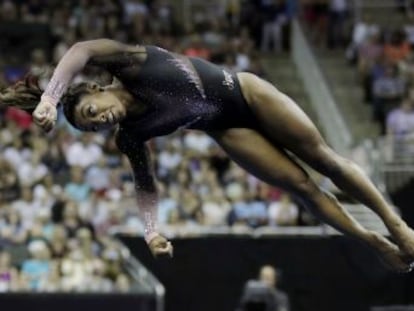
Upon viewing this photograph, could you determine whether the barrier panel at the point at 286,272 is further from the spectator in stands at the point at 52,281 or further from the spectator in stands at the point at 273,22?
the spectator in stands at the point at 273,22

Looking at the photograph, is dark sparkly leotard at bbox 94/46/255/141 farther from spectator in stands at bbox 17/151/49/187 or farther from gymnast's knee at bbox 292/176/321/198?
spectator in stands at bbox 17/151/49/187

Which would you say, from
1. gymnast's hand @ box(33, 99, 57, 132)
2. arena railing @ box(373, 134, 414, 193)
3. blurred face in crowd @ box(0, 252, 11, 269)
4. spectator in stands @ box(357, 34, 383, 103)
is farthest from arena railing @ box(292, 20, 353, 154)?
gymnast's hand @ box(33, 99, 57, 132)

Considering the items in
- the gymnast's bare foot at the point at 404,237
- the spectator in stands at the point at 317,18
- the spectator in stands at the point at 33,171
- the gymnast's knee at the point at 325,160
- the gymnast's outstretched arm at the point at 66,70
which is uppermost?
the gymnast's outstretched arm at the point at 66,70

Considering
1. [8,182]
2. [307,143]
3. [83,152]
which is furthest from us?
[83,152]

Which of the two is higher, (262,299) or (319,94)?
(262,299)

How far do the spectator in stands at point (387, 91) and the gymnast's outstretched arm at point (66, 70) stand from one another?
1010 cm

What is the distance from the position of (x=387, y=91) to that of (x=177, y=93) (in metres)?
10.0

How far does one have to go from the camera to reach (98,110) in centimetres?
637

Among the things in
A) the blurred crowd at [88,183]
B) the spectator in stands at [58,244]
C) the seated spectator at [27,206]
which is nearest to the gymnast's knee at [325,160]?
the blurred crowd at [88,183]

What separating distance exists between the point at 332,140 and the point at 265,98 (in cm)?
1032

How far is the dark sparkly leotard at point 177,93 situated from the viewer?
6.52m

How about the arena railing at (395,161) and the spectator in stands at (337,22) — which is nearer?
the arena railing at (395,161)

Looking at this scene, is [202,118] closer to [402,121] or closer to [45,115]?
[45,115]

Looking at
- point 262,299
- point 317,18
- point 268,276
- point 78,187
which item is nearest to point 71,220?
point 78,187
